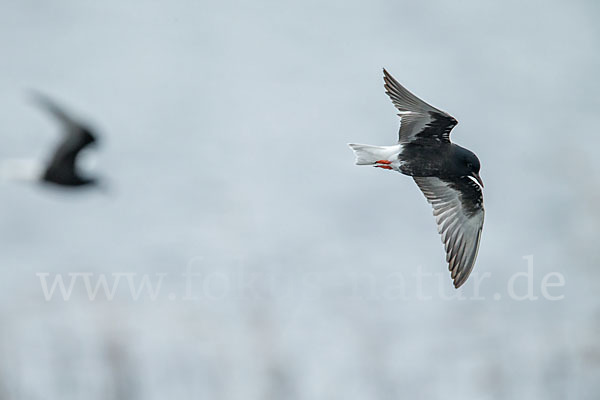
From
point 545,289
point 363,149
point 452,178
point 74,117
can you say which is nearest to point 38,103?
point 74,117

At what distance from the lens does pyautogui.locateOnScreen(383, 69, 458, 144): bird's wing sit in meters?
8.31

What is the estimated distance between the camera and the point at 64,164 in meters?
6.80

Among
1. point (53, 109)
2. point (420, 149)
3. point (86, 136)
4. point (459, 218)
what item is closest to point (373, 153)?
point (420, 149)

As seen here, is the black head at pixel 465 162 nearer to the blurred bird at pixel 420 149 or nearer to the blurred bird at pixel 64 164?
the blurred bird at pixel 420 149

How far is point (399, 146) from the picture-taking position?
8531mm

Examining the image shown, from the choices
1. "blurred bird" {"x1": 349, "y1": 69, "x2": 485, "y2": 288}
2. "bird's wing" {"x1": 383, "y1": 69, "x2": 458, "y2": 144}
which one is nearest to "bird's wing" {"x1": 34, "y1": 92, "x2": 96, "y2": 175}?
"blurred bird" {"x1": 349, "y1": 69, "x2": 485, "y2": 288}

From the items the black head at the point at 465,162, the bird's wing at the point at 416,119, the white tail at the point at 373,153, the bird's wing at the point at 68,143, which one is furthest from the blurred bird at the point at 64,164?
the black head at the point at 465,162

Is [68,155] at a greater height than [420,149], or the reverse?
[420,149]

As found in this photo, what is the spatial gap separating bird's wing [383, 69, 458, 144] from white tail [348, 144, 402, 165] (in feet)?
0.45

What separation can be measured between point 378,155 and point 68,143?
3070 mm

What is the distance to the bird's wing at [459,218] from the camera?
938 centimetres

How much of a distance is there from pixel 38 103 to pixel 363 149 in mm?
3607

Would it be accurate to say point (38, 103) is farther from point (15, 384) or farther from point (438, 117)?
point (15, 384)

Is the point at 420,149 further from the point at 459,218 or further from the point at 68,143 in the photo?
the point at 68,143
